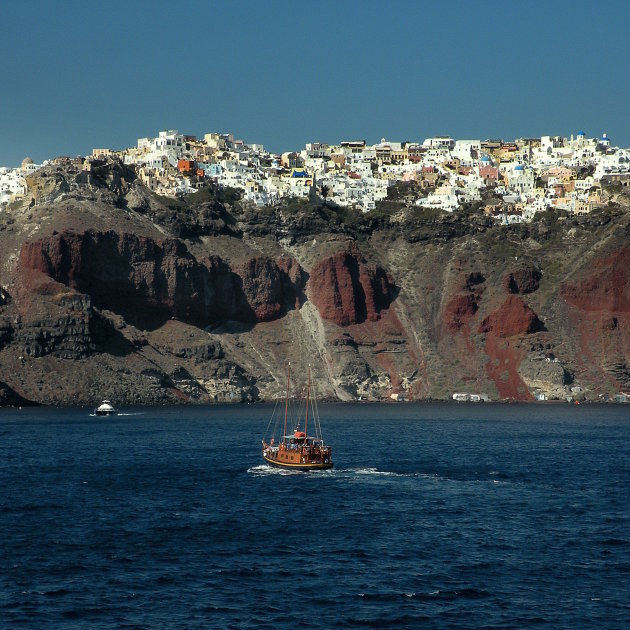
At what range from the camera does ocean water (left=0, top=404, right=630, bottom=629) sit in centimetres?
5012

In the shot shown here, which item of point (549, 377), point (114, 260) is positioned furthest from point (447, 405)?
point (114, 260)

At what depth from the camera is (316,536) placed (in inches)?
2606

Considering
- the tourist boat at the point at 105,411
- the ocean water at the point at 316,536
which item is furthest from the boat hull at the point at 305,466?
the tourist boat at the point at 105,411

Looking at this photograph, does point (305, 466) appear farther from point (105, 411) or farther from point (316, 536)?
point (105, 411)

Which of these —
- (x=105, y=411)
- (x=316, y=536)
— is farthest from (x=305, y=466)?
(x=105, y=411)

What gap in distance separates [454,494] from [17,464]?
126ft

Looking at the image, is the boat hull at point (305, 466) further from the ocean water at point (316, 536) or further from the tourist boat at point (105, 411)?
the tourist boat at point (105, 411)

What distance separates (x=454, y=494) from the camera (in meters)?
82.3

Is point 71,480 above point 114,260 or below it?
below

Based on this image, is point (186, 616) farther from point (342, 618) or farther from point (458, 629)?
point (458, 629)

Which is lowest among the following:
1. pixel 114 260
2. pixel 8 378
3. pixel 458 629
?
pixel 458 629

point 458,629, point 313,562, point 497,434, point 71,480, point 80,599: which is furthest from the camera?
point 497,434

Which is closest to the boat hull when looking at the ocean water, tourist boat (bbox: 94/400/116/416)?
the ocean water

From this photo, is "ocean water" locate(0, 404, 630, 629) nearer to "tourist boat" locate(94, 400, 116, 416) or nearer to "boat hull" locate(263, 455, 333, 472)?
"boat hull" locate(263, 455, 333, 472)
